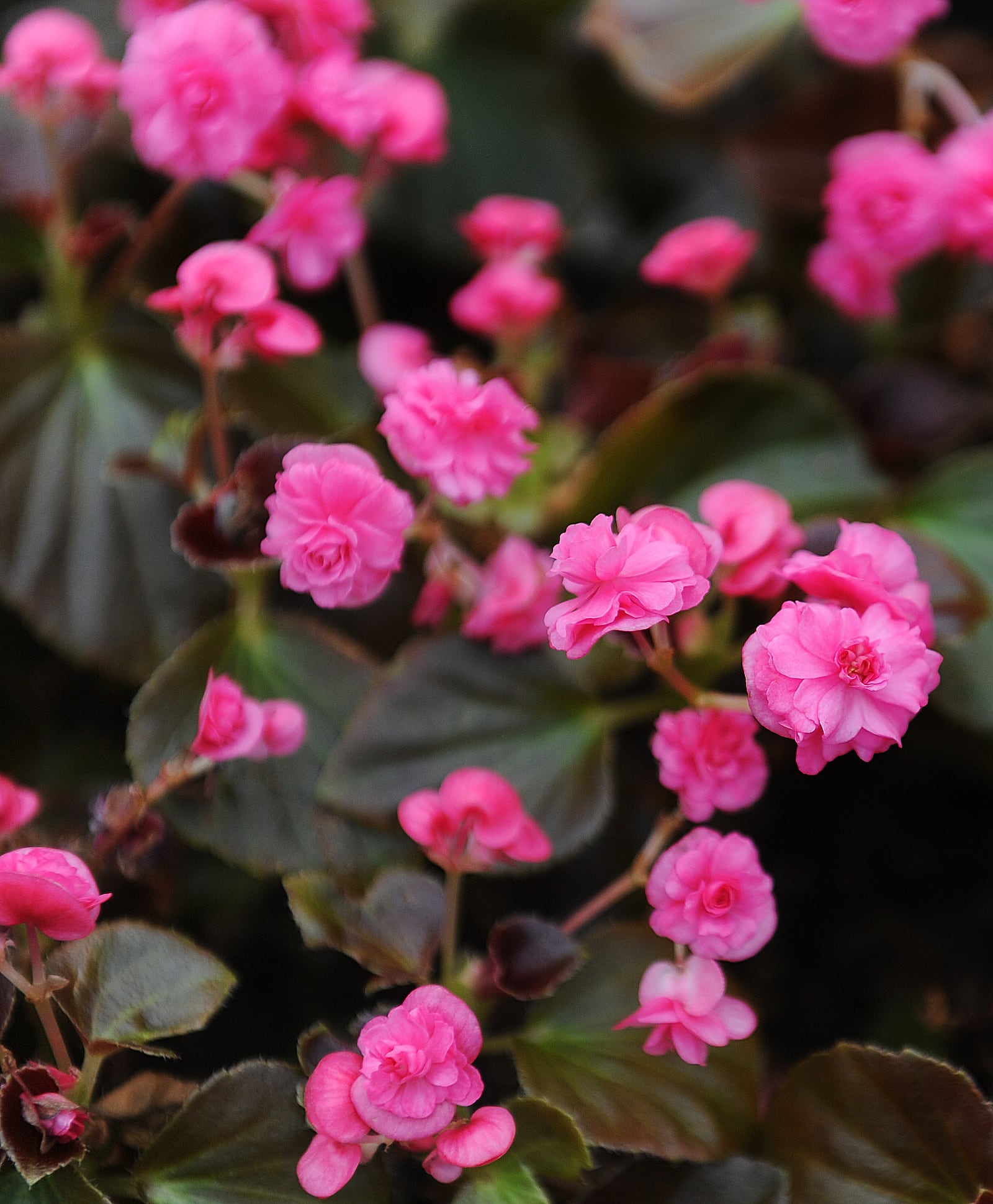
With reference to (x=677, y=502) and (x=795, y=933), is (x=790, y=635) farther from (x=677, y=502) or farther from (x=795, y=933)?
(x=795, y=933)

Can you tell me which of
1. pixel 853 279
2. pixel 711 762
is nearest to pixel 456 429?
pixel 711 762

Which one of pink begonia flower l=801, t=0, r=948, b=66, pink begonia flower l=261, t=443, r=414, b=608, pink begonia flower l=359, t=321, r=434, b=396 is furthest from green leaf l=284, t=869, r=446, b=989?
pink begonia flower l=801, t=0, r=948, b=66

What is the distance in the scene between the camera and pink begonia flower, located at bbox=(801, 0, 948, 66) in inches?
24.2

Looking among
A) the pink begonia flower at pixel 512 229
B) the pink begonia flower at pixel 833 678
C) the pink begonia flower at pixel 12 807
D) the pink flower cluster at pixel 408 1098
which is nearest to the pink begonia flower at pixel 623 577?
the pink begonia flower at pixel 833 678

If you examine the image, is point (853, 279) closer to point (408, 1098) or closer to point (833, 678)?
point (833, 678)

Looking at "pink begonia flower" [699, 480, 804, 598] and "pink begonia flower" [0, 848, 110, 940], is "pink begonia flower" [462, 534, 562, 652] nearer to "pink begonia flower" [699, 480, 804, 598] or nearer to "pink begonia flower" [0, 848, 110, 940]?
"pink begonia flower" [699, 480, 804, 598]

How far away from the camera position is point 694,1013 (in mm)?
428

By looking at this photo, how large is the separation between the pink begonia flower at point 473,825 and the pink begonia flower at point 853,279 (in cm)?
46

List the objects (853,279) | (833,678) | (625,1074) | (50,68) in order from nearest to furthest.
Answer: (833,678), (625,1074), (50,68), (853,279)

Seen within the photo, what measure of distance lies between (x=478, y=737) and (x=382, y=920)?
0.13 metres

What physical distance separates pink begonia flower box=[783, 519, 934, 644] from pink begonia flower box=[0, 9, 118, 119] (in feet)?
1.53

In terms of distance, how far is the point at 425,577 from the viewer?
0.65m

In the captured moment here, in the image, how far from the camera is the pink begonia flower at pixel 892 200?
68 cm

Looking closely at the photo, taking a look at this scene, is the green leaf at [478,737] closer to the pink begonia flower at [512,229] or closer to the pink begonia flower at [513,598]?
the pink begonia flower at [513,598]
